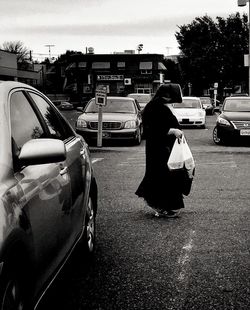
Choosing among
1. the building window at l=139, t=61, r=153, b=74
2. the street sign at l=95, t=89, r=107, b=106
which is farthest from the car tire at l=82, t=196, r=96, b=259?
the building window at l=139, t=61, r=153, b=74

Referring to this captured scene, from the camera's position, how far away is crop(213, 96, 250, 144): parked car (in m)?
18.0

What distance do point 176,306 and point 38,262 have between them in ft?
4.33

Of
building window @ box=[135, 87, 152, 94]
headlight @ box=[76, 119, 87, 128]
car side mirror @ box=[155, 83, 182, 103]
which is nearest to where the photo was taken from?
car side mirror @ box=[155, 83, 182, 103]

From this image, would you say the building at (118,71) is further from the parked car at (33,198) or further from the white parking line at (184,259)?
the parked car at (33,198)

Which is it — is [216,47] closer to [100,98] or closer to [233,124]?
[233,124]

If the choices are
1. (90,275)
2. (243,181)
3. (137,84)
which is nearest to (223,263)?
(90,275)

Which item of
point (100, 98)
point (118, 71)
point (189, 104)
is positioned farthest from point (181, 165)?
point (118, 71)

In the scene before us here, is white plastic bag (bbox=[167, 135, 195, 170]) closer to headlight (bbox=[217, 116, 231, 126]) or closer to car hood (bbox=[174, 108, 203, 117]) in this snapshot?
headlight (bbox=[217, 116, 231, 126])

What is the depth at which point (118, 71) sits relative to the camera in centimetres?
10212

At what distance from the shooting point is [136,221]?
23.7 feet

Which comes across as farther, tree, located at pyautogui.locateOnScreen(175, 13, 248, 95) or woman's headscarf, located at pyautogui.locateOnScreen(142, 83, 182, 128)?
tree, located at pyautogui.locateOnScreen(175, 13, 248, 95)

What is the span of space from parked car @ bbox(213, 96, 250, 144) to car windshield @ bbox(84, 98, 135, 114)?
2.96m

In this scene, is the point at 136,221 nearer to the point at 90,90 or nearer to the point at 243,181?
the point at 243,181

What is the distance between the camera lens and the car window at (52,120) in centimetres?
451
